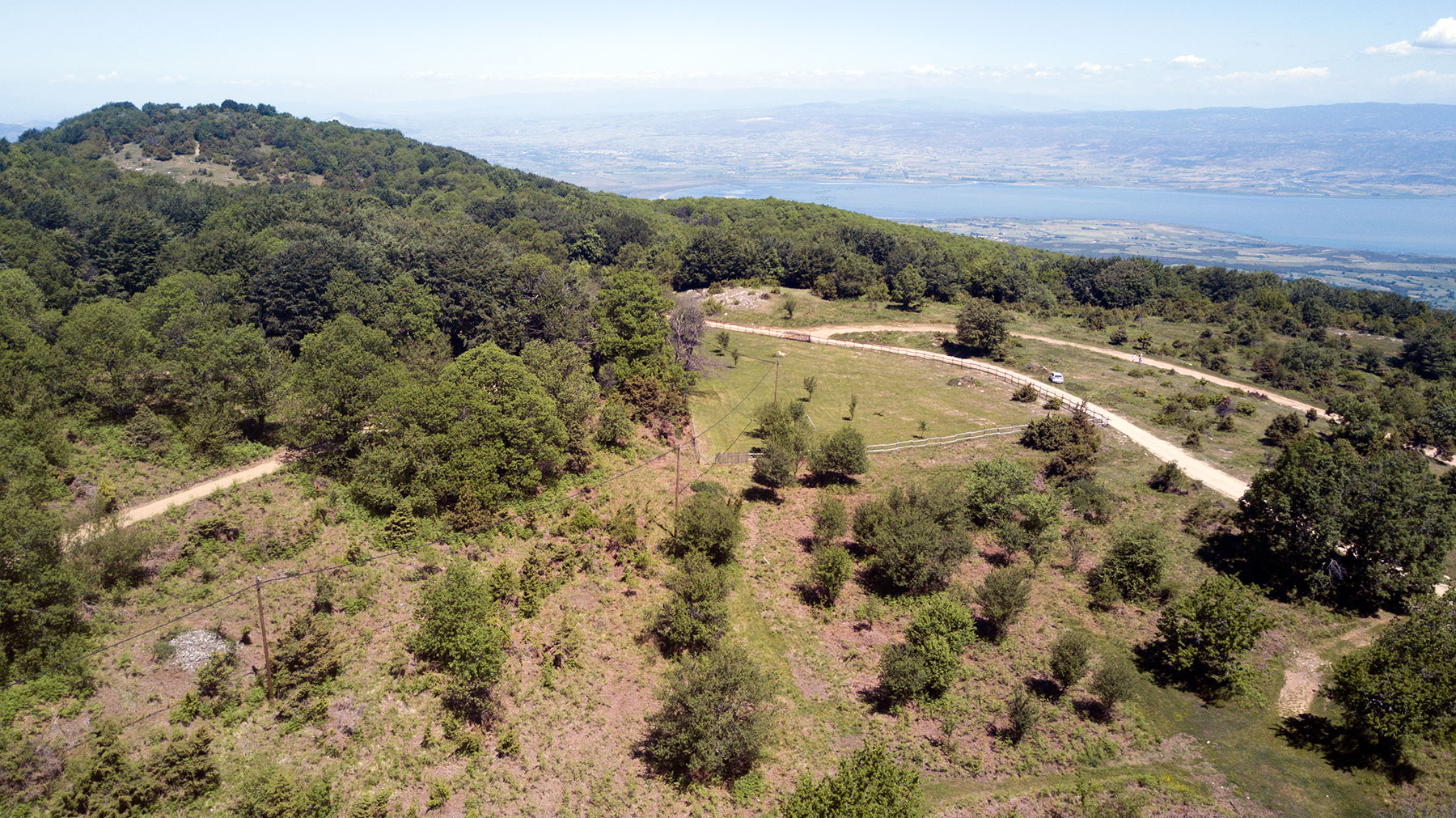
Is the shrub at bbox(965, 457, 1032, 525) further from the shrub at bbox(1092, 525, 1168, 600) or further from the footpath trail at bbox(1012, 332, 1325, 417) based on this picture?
the footpath trail at bbox(1012, 332, 1325, 417)

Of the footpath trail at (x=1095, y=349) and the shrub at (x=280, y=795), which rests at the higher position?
the footpath trail at (x=1095, y=349)

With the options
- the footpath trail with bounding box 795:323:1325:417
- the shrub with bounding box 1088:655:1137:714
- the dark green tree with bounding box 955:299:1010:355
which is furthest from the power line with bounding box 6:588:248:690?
the dark green tree with bounding box 955:299:1010:355

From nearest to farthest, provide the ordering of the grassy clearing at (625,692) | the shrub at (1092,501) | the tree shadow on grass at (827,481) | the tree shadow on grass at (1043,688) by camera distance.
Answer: the grassy clearing at (625,692) → the tree shadow on grass at (1043,688) → the shrub at (1092,501) → the tree shadow on grass at (827,481)

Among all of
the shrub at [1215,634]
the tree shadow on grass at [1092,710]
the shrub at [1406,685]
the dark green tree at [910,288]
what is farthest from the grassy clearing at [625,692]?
the dark green tree at [910,288]

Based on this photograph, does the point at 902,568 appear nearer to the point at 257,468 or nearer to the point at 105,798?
the point at 105,798

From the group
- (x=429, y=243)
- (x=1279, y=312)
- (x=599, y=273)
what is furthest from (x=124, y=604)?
(x=1279, y=312)

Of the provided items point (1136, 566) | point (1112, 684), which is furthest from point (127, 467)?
point (1136, 566)

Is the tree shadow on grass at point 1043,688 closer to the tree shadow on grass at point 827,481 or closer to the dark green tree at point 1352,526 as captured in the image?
the dark green tree at point 1352,526
